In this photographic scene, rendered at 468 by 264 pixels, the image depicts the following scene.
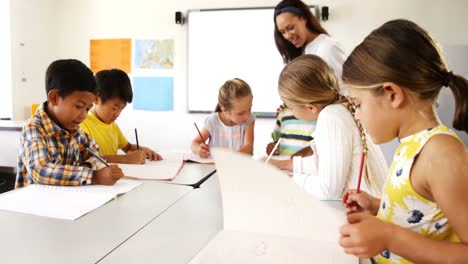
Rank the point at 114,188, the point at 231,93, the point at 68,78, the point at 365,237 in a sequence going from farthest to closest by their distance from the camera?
the point at 231,93, the point at 68,78, the point at 114,188, the point at 365,237

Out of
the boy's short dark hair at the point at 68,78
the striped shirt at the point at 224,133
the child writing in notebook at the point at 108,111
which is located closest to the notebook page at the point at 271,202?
the boy's short dark hair at the point at 68,78

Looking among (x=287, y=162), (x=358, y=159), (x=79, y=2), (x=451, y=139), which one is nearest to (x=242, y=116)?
(x=287, y=162)

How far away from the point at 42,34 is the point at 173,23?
4.10ft

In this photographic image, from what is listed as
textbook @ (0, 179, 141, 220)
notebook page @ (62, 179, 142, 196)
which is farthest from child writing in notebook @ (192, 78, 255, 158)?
textbook @ (0, 179, 141, 220)

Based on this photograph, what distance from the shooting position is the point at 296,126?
67.8 inches

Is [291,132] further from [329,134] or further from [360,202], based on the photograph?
[360,202]

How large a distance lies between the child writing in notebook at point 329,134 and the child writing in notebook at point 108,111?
0.84 metres

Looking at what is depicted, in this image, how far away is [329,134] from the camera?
108cm

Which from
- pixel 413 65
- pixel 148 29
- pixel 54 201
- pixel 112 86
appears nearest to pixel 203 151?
pixel 112 86

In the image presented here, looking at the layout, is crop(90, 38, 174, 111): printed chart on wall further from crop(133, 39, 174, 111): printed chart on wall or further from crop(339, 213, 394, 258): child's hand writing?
crop(339, 213, 394, 258): child's hand writing

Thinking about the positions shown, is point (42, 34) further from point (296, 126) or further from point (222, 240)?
point (222, 240)

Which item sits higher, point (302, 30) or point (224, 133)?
point (302, 30)

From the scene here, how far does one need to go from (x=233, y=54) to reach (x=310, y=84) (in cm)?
215

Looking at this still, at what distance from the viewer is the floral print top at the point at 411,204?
0.67 m
